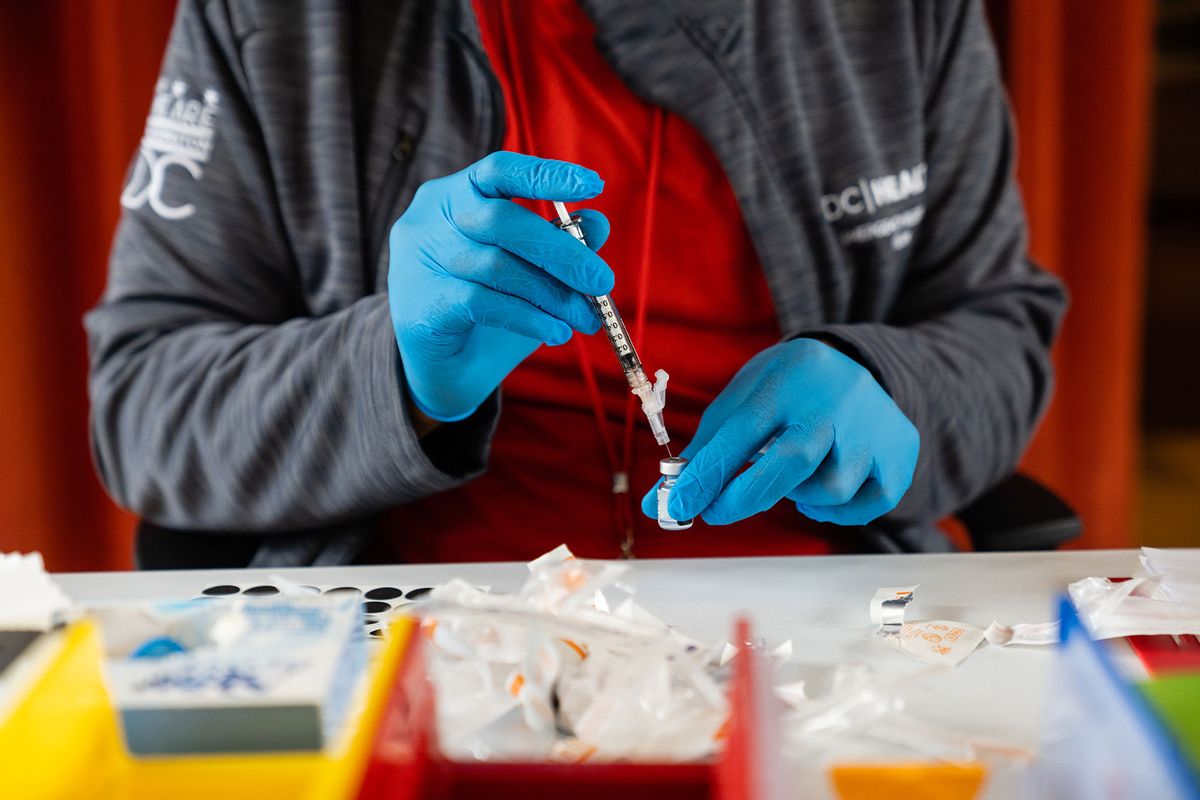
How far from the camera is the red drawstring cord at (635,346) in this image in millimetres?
950

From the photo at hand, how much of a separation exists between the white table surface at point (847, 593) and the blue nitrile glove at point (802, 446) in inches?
1.9

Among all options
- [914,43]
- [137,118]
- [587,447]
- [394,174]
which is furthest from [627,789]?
[137,118]

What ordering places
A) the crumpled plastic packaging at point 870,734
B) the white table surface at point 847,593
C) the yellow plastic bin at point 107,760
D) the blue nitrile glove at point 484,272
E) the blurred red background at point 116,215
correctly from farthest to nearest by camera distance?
1. the blurred red background at point 116,215
2. the blue nitrile glove at point 484,272
3. the white table surface at point 847,593
4. the crumpled plastic packaging at point 870,734
5. the yellow plastic bin at point 107,760

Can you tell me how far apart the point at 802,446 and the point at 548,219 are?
11.9 inches

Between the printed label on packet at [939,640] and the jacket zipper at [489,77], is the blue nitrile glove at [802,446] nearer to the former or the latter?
the printed label on packet at [939,640]

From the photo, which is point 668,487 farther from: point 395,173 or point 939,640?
point 395,173

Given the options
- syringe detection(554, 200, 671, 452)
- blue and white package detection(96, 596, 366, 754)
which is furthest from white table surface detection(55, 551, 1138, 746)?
blue and white package detection(96, 596, 366, 754)

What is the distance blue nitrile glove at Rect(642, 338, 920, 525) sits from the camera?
28.9 inches

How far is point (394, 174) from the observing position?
38.3 inches

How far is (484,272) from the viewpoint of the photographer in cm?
71

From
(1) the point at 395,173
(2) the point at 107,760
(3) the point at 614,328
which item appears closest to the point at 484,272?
(3) the point at 614,328

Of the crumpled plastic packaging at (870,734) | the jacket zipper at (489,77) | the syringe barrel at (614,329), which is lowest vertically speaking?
the crumpled plastic packaging at (870,734)

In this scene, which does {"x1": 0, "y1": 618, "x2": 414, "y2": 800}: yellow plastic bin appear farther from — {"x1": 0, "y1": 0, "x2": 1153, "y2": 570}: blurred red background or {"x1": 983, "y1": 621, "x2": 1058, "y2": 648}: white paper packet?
{"x1": 0, "y1": 0, "x2": 1153, "y2": 570}: blurred red background

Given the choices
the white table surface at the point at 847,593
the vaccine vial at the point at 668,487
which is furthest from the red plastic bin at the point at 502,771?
the vaccine vial at the point at 668,487
